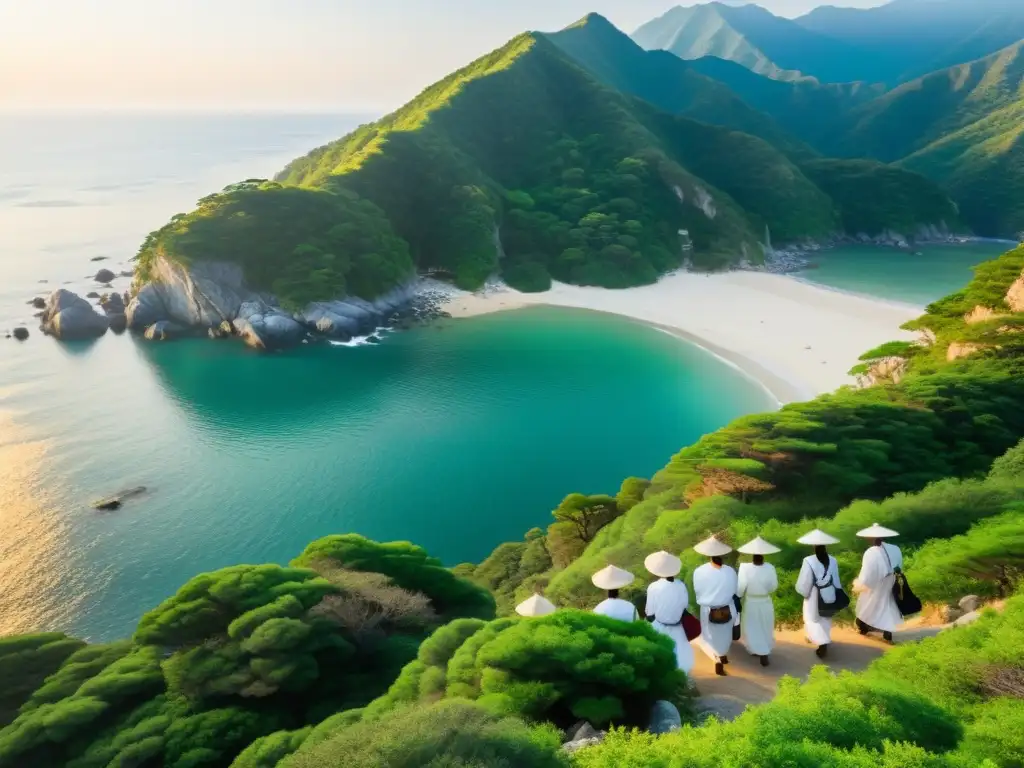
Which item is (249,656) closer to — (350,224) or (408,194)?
(350,224)

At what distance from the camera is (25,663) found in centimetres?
1320

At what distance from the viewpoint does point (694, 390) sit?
41.5 meters

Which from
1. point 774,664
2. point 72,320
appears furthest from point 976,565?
point 72,320

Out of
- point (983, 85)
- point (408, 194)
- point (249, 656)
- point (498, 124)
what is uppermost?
point (983, 85)

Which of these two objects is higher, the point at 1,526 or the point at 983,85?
the point at 983,85

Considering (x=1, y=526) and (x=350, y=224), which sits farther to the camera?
(x=350, y=224)

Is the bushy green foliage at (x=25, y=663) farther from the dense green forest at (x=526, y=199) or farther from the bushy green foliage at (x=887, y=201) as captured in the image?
the bushy green foliage at (x=887, y=201)

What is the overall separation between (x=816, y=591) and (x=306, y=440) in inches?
1196

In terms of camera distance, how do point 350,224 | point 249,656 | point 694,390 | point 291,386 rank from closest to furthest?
1. point 249,656
2. point 694,390
3. point 291,386
4. point 350,224

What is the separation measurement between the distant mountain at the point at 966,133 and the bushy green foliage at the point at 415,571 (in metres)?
121

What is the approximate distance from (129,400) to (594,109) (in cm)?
7754

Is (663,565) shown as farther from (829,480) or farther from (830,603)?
(829,480)

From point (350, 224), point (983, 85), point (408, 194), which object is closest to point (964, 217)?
point (983, 85)

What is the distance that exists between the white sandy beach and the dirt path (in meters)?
30.5
